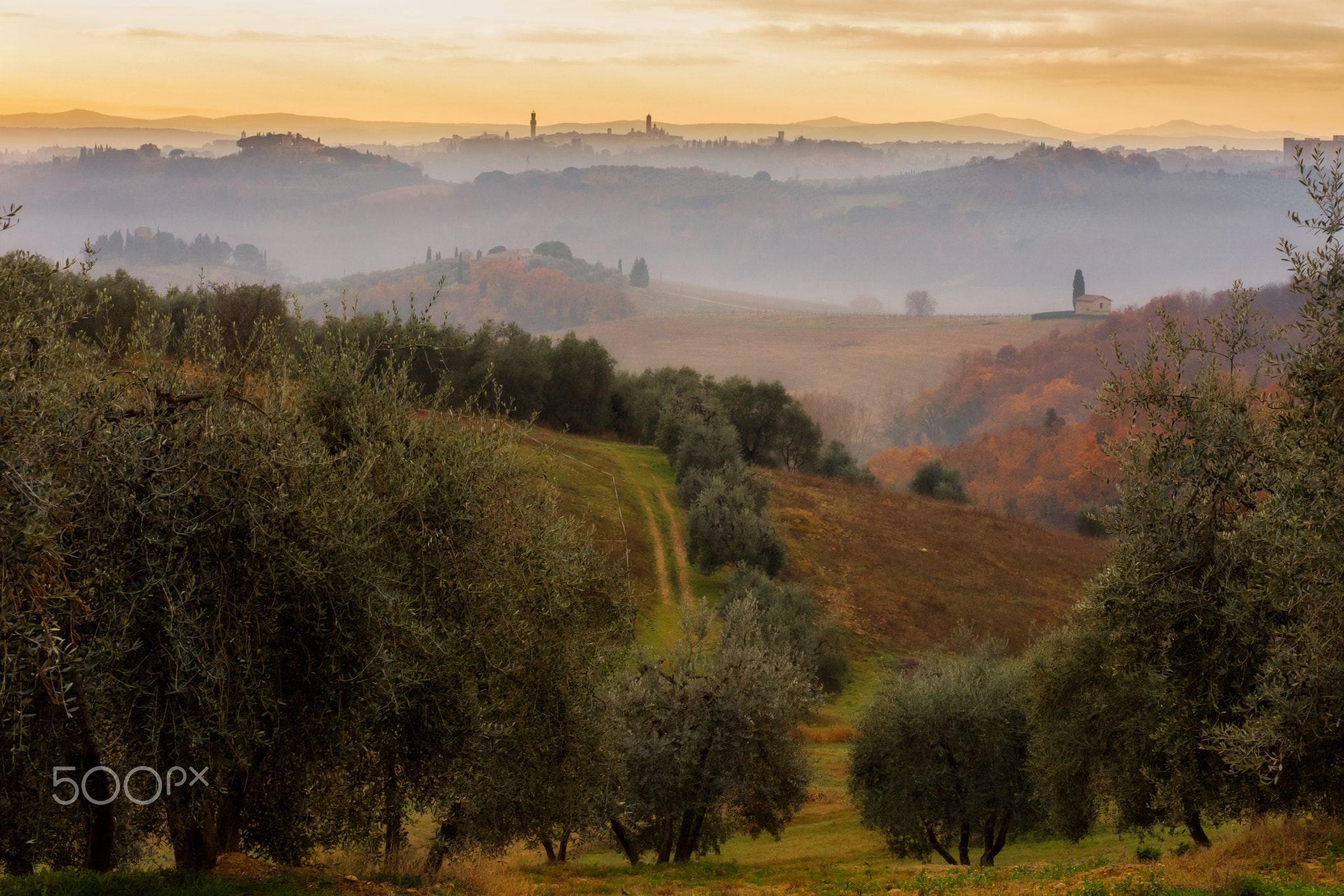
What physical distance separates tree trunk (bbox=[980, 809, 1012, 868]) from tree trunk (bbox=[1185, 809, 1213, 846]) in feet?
31.9

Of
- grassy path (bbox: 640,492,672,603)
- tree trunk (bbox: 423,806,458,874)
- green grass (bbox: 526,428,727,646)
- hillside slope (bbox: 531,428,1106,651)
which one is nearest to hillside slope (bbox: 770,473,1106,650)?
hillside slope (bbox: 531,428,1106,651)

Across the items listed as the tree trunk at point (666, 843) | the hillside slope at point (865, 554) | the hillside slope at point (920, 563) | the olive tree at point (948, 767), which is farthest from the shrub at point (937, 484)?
the tree trunk at point (666, 843)

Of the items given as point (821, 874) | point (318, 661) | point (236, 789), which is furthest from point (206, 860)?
point (821, 874)

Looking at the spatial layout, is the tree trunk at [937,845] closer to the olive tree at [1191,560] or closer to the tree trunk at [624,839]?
the tree trunk at [624,839]

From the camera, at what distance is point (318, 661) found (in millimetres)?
12117

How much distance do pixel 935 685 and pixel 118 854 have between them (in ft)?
72.3

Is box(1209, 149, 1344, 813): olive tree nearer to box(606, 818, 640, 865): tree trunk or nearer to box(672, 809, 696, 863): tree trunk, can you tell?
box(672, 809, 696, 863): tree trunk

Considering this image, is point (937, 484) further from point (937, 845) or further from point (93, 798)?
point (93, 798)

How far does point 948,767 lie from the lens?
27.7 metres

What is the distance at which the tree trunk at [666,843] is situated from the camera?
2270 cm

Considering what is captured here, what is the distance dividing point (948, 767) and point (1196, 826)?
10553 millimetres

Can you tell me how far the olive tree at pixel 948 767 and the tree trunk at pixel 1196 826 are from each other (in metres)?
8.52

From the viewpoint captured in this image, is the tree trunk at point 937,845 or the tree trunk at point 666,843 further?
the tree trunk at point 937,845

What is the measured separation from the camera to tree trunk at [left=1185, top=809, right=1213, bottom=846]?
17.4m
